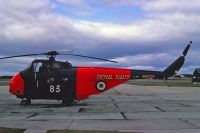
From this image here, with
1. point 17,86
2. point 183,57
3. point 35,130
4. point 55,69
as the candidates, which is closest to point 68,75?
point 55,69

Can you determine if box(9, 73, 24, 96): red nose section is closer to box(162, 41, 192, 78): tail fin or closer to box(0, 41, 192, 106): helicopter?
box(0, 41, 192, 106): helicopter

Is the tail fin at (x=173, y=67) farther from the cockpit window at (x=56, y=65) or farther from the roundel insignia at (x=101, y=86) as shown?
the cockpit window at (x=56, y=65)

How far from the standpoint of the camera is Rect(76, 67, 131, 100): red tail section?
24359 mm

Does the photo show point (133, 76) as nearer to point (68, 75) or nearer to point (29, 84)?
point (68, 75)

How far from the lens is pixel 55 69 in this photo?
24.3m

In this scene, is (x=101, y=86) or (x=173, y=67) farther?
(x=173, y=67)

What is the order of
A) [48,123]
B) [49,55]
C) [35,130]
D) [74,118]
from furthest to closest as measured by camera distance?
[49,55] → [74,118] → [48,123] → [35,130]

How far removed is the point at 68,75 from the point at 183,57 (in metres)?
6.30

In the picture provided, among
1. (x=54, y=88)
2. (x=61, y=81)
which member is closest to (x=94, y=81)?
(x=61, y=81)

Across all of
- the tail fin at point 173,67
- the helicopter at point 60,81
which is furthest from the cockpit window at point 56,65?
the tail fin at point 173,67

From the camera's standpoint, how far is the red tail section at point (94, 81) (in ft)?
79.9

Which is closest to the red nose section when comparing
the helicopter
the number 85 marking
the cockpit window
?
the helicopter

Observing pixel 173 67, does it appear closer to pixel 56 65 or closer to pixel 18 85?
pixel 56 65

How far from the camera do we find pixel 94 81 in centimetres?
2441
